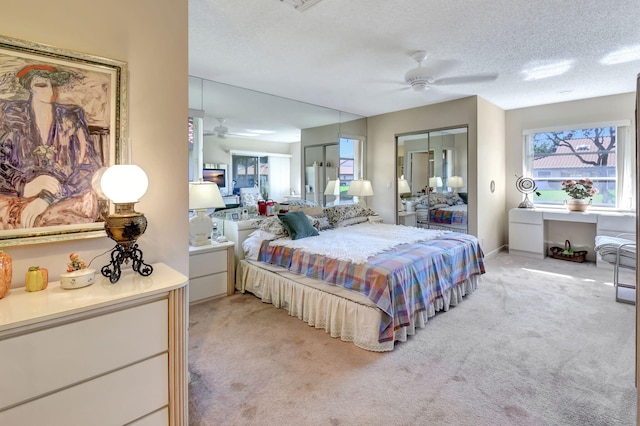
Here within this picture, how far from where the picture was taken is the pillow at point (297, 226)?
3.66 m

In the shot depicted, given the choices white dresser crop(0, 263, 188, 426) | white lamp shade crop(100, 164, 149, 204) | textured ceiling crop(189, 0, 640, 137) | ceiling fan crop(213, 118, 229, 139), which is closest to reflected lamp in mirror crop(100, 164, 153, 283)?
white lamp shade crop(100, 164, 149, 204)

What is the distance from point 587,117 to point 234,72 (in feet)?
18.1

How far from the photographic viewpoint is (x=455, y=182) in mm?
5086

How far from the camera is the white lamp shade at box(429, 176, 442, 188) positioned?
17.3 feet

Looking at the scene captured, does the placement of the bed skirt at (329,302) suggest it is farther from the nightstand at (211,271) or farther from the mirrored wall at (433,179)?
the mirrored wall at (433,179)

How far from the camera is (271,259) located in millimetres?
3410

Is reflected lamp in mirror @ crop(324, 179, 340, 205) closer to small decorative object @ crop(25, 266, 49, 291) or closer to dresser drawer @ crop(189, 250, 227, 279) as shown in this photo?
dresser drawer @ crop(189, 250, 227, 279)

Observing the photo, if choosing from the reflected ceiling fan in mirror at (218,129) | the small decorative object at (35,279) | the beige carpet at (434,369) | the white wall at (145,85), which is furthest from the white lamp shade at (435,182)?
the small decorative object at (35,279)

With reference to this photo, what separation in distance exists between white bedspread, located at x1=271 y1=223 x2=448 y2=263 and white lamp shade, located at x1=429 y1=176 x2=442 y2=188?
1.47 m

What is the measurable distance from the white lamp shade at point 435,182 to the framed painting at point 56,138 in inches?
186

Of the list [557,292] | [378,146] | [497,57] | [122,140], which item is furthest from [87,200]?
[378,146]

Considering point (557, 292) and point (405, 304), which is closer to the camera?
point (405, 304)

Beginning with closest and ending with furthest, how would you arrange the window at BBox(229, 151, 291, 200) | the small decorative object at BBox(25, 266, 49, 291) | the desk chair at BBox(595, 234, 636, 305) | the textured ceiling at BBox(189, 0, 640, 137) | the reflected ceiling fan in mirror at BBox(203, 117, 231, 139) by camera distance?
the small decorative object at BBox(25, 266, 49, 291) → the textured ceiling at BBox(189, 0, 640, 137) → the desk chair at BBox(595, 234, 636, 305) → the reflected ceiling fan in mirror at BBox(203, 117, 231, 139) → the window at BBox(229, 151, 291, 200)

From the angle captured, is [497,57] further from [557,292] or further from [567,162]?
[567,162]
